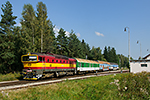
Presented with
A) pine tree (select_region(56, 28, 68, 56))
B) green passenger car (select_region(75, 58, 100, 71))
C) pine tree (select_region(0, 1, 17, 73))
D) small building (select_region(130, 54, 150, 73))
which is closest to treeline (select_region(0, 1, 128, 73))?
pine tree (select_region(0, 1, 17, 73))

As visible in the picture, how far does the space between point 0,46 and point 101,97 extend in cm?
2377

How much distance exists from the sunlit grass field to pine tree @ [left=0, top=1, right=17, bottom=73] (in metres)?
18.5

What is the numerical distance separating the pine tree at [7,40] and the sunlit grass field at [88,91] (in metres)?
18.5

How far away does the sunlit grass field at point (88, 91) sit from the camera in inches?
409

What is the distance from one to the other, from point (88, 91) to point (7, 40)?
75.9ft

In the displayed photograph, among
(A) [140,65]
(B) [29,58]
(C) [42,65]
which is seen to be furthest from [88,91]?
(A) [140,65]

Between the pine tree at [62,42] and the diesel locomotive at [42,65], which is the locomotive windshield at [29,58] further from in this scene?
the pine tree at [62,42]

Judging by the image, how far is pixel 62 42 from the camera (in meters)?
57.9

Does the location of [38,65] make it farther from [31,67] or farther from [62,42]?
[62,42]

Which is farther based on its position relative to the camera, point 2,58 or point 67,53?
point 67,53

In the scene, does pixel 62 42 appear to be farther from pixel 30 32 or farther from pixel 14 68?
pixel 14 68

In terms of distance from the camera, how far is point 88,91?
45.5 feet

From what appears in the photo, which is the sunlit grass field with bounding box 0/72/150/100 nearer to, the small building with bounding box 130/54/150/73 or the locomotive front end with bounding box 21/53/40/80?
the locomotive front end with bounding box 21/53/40/80

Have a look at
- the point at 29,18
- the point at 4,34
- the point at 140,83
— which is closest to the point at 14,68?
the point at 4,34
